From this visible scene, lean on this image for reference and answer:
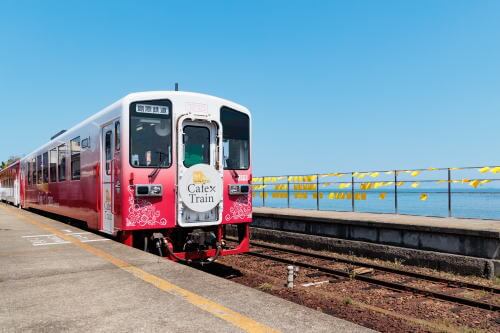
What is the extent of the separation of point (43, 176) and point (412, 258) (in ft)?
38.7

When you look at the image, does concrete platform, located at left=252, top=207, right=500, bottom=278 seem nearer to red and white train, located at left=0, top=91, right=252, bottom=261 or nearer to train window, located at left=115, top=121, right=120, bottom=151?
red and white train, located at left=0, top=91, right=252, bottom=261

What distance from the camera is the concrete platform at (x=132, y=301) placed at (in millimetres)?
3648

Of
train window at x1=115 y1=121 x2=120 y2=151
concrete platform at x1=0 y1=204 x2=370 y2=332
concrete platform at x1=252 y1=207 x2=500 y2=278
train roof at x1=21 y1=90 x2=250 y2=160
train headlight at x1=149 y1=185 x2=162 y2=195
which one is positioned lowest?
concrete platform at x1=252 y1=207 x2=500 y2=278

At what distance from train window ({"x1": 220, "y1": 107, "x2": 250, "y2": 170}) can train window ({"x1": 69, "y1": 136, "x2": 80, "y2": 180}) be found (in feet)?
12.7

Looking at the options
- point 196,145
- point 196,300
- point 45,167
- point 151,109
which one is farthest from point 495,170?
point 45,167

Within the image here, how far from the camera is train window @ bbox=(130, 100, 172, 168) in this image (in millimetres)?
7426

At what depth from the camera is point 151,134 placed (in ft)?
25.0

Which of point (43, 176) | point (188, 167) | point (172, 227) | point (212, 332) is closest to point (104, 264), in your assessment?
point (172, 227)

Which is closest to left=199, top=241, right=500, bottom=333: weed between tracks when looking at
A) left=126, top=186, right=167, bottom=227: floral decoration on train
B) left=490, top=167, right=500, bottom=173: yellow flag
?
left=126, top=186, right=167, bottom=227: floral decoration on train

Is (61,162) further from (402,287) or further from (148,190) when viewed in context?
(402,287)

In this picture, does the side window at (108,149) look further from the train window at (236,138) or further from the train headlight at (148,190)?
the train window at (236,138)

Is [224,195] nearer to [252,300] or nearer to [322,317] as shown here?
[252,300]

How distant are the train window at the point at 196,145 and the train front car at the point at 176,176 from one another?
0.06 feet

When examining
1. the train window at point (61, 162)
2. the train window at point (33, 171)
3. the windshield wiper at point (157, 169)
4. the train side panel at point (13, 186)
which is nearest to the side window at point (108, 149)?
the windshield wiper at point (157, 169)
